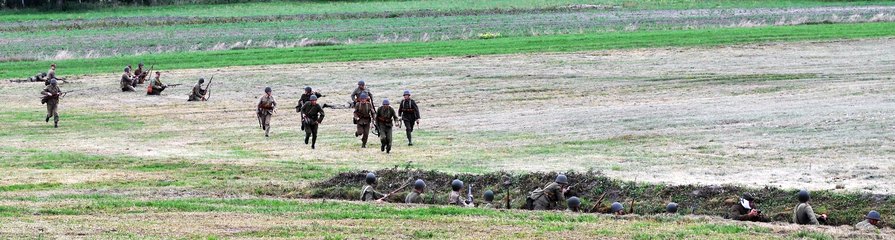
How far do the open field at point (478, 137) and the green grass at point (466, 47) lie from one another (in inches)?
96.3

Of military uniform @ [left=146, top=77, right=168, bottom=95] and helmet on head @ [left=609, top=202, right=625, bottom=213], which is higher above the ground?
helmet on head @ [left=609, top=202, right=625, bottom=213]

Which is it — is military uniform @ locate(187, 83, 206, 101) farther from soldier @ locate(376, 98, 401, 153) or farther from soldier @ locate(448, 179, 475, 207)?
soldier @ locate(448, 179, 475, 207)

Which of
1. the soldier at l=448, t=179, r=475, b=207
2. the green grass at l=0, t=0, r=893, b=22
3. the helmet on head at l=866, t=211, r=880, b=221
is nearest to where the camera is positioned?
the helmet on head at l=866, t=211, r=880, b=221

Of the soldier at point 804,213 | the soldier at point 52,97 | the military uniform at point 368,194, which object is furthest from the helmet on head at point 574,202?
the soldier at point 52,97

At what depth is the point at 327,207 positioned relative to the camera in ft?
73.4

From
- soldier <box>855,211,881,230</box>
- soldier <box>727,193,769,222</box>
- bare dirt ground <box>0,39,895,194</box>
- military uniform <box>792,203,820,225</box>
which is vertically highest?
soldier <box>855,211,881,230</box>

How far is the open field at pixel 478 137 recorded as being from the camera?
68.5ft

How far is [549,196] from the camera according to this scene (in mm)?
23922

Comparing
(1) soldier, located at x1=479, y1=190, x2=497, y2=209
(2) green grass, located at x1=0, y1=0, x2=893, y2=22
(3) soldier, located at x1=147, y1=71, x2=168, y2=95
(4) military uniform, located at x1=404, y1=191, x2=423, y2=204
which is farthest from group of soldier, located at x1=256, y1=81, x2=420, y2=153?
(2) green grass, located at x1=0, y1=0, x2=893, y2=22

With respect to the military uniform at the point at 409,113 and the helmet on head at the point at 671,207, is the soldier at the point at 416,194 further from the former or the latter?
the military uniform at the point at 409,113

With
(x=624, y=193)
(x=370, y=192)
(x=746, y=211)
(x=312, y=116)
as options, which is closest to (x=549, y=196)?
(x=624, y=193)

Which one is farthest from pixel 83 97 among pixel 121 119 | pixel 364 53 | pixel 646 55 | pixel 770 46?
pixel 770 46

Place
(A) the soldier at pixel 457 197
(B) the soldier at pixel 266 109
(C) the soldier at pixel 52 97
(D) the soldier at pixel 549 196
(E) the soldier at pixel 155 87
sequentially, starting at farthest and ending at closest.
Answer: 1. (E) the soldier at pixel 155 87
2. (C) the soldier at pixel 52 97
3. (B) the soldier at pixel 266 109
4. (D) the soldier at pixel 549 196
5. (A) the soldier at pixel 457 197

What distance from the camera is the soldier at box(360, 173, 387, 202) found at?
80.9 feet
